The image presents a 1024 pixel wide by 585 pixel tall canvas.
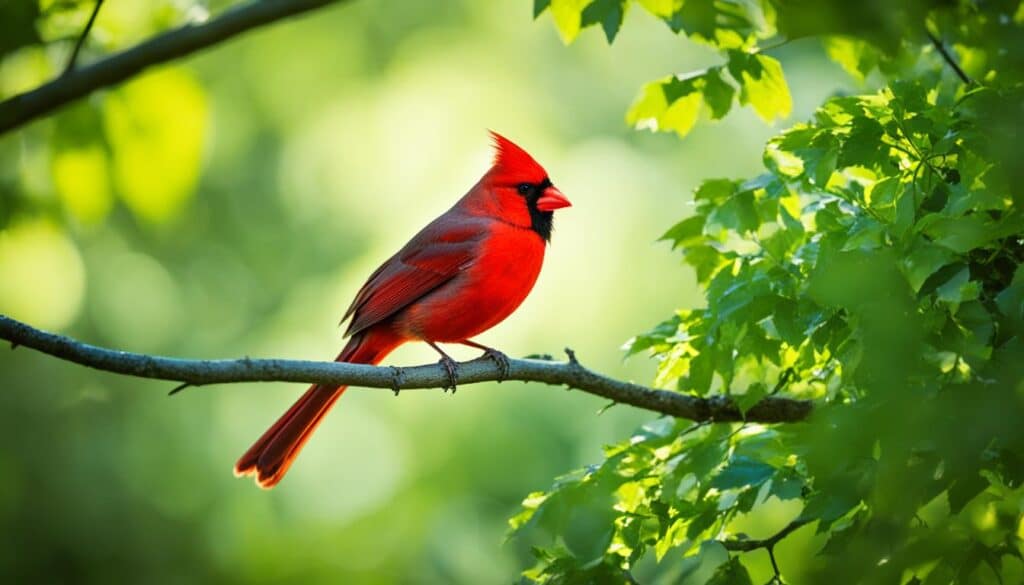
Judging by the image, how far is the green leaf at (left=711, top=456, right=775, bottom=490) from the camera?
2.27 meters


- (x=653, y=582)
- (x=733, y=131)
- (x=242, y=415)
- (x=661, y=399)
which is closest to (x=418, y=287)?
(x=661, y=399)

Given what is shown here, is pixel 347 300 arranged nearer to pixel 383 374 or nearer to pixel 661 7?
pixel 383 374

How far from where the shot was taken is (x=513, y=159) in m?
3.85

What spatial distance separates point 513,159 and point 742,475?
72.4 inches

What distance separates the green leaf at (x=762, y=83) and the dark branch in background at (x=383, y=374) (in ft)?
2.51

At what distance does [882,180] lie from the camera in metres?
2.17

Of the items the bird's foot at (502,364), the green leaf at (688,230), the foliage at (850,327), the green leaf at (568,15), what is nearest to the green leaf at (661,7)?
the foliage at (850,327)

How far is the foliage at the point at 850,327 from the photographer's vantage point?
4.53 ft

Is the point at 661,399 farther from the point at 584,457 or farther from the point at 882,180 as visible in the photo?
the point at 584,457

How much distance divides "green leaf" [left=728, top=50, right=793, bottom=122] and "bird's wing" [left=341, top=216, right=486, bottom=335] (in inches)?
42.7

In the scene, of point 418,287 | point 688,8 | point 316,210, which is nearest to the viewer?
point 688,8

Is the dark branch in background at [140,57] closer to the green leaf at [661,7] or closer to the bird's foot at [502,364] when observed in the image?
the green leaf at [661,7]

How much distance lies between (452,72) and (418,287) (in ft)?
10.5

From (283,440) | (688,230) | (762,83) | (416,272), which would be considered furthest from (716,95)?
(283,440)
